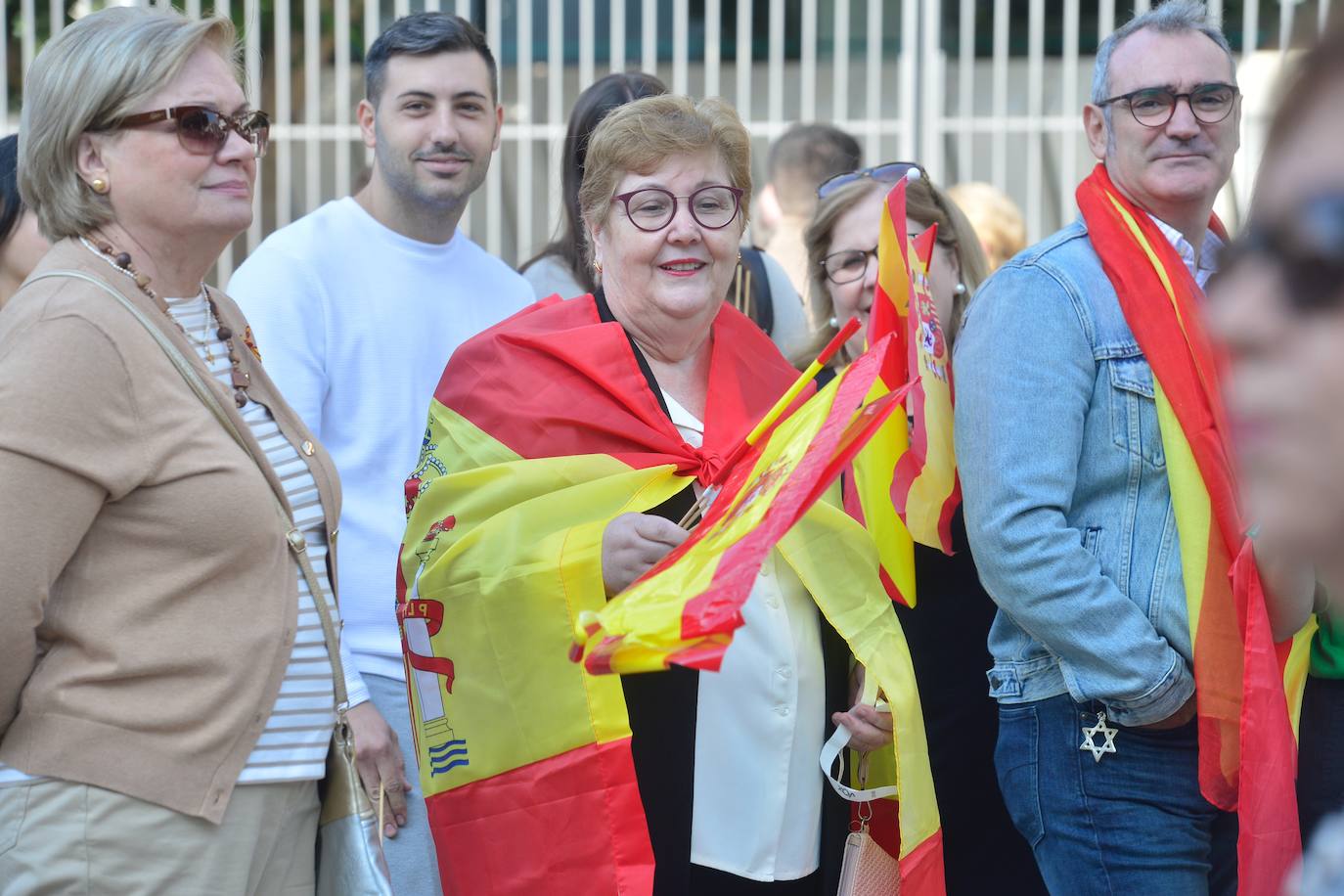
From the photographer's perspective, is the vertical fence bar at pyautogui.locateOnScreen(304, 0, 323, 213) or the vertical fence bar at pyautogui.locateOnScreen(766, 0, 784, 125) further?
the vertical fence bar at pyautogui.locateOnScreen(304, 0, 323, 213)

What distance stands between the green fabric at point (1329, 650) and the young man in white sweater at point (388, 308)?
1811 mm

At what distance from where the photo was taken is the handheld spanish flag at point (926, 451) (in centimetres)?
307

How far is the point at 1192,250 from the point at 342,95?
259 inches

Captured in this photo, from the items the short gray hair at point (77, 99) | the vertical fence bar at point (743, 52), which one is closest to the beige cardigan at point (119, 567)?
the short gray hair at point (77, 99)

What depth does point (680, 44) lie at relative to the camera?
28.5 ft

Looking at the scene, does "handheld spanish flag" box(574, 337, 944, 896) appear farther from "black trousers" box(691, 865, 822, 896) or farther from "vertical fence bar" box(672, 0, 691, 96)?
"vertical fence bar" box(672, 0, 691, 96)

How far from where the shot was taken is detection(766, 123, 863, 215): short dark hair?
548 cm

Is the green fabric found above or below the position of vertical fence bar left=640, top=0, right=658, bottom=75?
below

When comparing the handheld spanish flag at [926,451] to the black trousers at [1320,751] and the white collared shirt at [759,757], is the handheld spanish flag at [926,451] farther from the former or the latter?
the black trousers at [1320,751]

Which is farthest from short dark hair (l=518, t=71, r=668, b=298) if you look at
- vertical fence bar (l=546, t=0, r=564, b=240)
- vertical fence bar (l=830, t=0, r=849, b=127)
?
vertical fence bar (l=830, t=0, r=849, b=127)

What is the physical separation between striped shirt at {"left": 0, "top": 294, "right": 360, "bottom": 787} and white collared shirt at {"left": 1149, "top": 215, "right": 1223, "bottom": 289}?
5.60 ft

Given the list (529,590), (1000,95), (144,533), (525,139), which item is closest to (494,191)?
(525,139)

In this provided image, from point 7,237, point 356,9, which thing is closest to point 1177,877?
point 7,237

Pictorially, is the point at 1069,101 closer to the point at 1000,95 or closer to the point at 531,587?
the point at 1000,95
